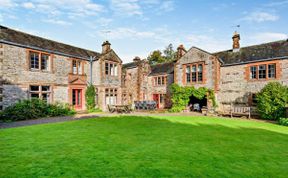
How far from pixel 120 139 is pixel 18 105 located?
1126 centimetres

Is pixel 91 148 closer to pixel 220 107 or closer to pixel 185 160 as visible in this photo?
pixel 185 160

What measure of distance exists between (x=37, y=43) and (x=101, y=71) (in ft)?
22.9

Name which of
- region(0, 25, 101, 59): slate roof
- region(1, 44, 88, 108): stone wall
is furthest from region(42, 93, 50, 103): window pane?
region(0, 25, 101, 59): slate roof

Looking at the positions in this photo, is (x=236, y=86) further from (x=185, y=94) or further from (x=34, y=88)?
(x=34, y=88)

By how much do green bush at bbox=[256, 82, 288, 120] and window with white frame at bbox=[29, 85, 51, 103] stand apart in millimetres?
19509

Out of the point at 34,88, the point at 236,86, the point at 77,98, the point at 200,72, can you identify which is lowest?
the point at 77,98

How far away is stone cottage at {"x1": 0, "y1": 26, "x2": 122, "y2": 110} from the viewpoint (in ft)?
46.8

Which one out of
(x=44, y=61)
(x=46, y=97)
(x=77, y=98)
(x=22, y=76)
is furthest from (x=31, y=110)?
(x=77, y=98)

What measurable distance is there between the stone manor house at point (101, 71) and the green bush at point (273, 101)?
1.97 meters

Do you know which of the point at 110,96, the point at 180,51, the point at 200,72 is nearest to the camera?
the point at 200,72

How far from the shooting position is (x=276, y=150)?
6219 millimetres

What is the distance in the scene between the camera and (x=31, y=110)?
47.0ft

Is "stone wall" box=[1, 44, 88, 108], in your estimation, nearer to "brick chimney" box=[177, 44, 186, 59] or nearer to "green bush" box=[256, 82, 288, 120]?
"brick chimney" box=[177, 44, 186, 59]

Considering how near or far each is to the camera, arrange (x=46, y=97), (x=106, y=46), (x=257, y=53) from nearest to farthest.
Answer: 1. (x=46, y=97)
2. (x=257, y=53)
3. (x=106, y=46)
